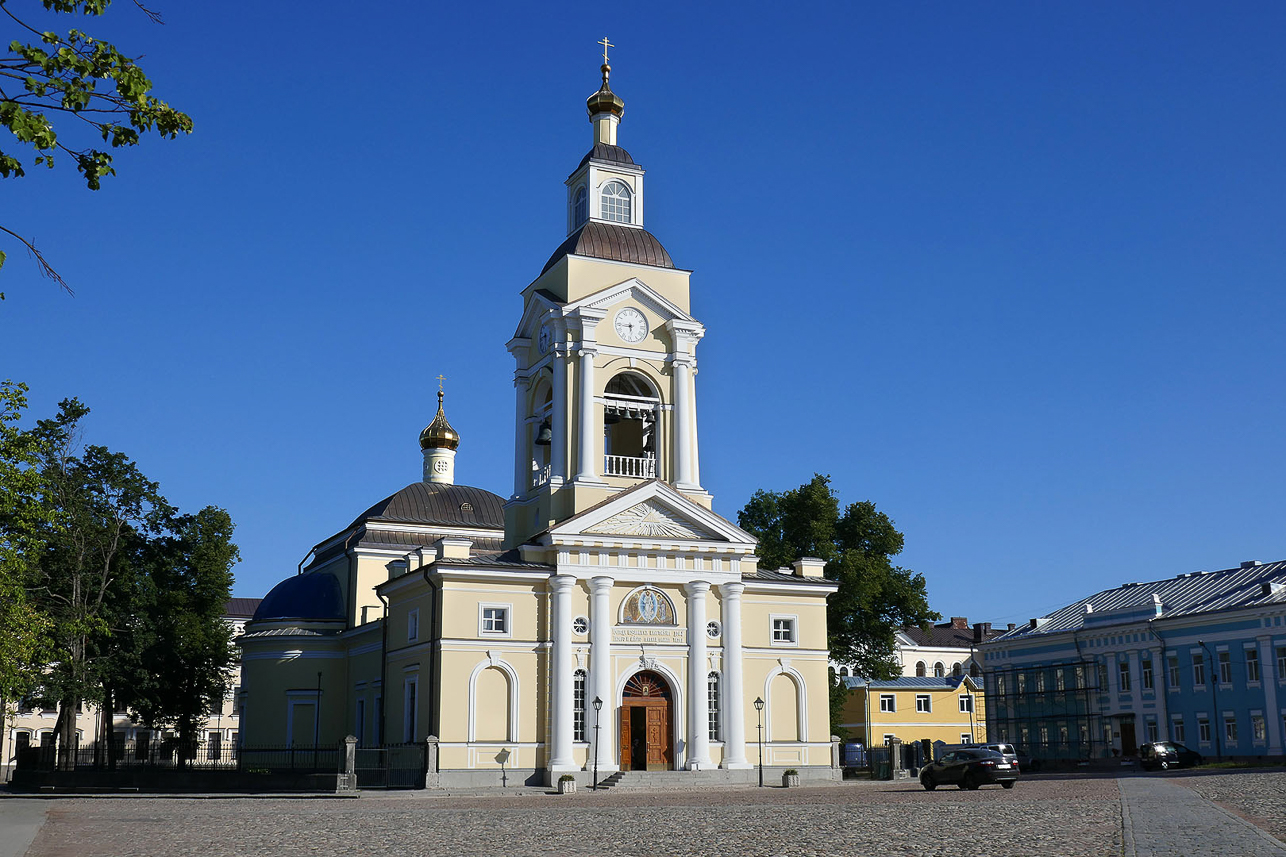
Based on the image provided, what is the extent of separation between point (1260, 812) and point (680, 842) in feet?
33.5

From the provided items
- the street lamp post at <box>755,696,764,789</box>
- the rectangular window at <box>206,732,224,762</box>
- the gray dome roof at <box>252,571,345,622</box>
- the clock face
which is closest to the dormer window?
the clock face

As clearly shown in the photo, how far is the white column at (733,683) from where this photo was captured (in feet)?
131

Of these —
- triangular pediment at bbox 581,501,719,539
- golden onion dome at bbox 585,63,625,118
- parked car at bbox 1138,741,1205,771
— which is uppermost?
golden onion dome at bbox 585,63,625,118

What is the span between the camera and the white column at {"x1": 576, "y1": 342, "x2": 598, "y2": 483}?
40.9 meters

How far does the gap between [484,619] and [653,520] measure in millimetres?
6123

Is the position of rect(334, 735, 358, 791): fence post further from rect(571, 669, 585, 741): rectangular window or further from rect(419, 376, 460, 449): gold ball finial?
rect(419, 376, 460, 449): gold ball finial

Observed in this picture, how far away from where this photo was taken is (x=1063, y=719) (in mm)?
62438

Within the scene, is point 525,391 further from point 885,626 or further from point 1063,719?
point 1063,719

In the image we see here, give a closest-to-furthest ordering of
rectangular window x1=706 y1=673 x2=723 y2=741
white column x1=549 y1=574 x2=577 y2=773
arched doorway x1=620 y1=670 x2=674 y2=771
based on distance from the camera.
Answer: white column x1=549 y1=574 x2=577 y2=773 < arched doorway x1=620 y1=670 x2=674 y2=771 < rectangular window x1=706 y1=673 x2=723 y2=741

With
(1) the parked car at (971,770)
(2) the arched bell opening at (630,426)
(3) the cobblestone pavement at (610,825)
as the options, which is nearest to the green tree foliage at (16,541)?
(3) the cobblestone pavement at (610,825)

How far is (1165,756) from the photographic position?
Result: 163 feet

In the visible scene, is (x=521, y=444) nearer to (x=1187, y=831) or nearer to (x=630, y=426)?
(x=630, y=426)

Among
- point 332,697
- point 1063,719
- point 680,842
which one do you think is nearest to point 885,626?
point 1063,719

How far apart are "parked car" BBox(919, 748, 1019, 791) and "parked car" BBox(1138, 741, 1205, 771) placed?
1711 centimetres
